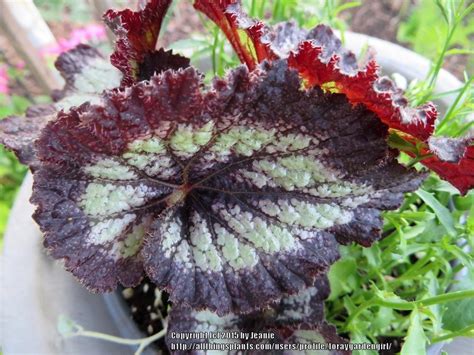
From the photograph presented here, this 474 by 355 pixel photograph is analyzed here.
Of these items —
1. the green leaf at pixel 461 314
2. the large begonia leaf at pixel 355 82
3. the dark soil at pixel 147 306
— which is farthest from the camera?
the dark soil at pixel 147 306

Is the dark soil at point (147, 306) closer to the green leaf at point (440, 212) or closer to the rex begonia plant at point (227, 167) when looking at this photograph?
the rex begonia plant at point (227, 167)

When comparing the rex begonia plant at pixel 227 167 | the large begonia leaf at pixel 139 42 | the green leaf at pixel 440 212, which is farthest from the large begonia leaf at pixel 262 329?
the large begonia leaf at pixel 139 42

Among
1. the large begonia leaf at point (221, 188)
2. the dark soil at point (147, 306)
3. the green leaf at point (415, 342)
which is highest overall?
the large begonia leaf at point (221, 188)

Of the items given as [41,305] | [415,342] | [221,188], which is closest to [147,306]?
[41,305]

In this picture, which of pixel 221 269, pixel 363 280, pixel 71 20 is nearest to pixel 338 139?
pixel 221 269

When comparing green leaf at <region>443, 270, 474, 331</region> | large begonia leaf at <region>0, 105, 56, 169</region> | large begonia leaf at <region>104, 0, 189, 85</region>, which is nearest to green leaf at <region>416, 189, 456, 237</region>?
green leaf at <region>443, 270, 474, 331</region>

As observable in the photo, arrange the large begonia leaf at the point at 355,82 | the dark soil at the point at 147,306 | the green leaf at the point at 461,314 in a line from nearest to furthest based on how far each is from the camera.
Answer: the large begonia leaf at the point at 355,82 → the green leaf at the point at 461,314 → the dark soil at the point at 147,306

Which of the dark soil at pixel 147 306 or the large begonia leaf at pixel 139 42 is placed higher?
the large begonia leaf at pixel 139 42

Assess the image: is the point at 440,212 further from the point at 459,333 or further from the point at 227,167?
the point at 227,167
